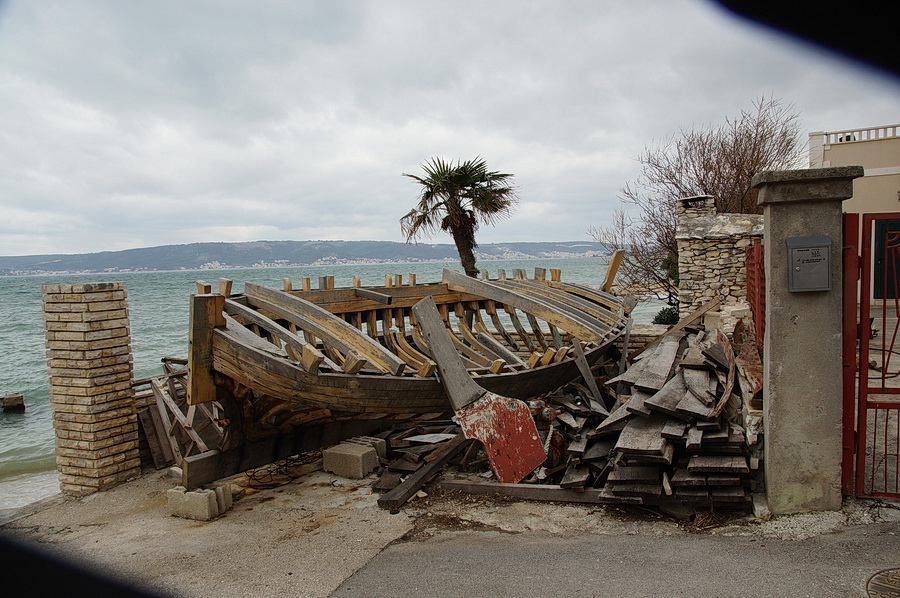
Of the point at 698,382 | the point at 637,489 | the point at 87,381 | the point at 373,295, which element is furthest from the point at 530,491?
the point at 87,381

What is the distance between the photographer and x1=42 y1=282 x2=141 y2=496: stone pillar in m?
6.47

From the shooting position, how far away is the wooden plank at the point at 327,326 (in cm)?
534

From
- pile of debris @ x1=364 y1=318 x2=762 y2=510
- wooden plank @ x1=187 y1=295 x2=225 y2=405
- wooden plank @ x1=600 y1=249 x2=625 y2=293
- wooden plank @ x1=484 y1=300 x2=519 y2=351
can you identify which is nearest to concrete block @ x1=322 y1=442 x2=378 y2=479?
pile of debris @ x1=364 y1=318 x2=762 y2=510

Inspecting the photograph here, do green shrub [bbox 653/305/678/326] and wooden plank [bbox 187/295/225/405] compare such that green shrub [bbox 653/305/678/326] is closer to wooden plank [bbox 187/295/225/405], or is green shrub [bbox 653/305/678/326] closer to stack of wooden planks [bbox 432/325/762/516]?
stack of wooden planks [bbox 432/325/762/516]

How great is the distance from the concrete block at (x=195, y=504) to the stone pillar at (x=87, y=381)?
169 cm

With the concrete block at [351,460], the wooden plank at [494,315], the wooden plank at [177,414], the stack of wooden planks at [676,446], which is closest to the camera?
the stack of wooden planks at [676,446]

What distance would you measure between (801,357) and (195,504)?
17.1 ft

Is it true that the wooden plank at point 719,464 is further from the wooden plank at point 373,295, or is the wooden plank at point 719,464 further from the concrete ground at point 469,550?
the wooden plank at point 373,295

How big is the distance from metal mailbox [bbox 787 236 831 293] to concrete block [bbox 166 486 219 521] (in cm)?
516

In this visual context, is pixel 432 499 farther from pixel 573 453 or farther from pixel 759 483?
pixel 759 483

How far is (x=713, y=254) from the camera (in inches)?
512

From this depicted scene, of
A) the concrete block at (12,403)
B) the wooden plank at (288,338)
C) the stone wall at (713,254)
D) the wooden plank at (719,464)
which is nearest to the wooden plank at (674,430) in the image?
the wooden plank at (719,464)

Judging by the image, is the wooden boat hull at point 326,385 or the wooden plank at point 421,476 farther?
the wooden plank at point 421,476

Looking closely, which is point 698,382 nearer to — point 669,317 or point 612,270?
point 612,270
